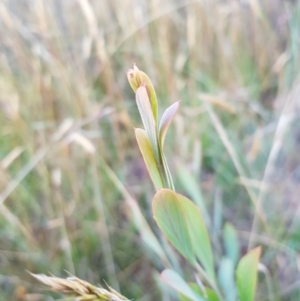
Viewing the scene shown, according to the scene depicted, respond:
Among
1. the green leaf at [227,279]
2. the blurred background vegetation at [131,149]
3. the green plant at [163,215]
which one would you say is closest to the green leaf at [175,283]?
the green plant at [163,215]

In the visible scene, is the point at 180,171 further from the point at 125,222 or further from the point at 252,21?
the point at 252,21

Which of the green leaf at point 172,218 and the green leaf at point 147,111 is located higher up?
the green leaf at point 147,111

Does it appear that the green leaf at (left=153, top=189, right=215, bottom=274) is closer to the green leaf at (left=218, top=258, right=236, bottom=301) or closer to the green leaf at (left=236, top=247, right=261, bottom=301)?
the green leaf at (left=236, top=247, right=261, bottom=301)

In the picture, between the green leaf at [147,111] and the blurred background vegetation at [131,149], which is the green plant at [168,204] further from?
the blurred background vegetation at [131,149]

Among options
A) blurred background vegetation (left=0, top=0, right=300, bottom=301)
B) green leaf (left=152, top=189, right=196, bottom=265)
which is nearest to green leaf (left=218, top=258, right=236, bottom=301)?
blurred background vegetation (left=0, top=0, right=300, bottom=301)

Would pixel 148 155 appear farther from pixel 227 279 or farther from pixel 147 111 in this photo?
pixel 227 279

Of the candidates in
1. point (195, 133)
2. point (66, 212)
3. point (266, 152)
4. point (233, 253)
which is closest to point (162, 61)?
point (195, 133)
